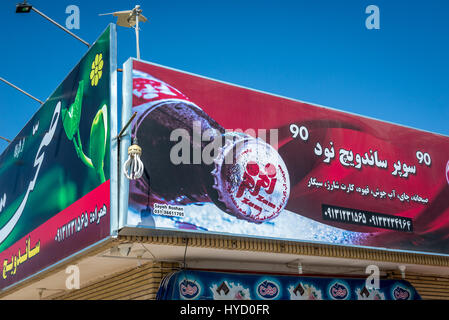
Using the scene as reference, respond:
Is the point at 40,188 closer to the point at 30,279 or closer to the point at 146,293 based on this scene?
the point at 30,279

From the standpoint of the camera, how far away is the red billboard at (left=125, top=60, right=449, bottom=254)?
1165cm

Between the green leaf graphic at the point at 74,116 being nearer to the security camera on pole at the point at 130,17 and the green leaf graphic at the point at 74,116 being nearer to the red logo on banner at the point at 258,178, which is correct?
the security camera on pole at the point at 130,17

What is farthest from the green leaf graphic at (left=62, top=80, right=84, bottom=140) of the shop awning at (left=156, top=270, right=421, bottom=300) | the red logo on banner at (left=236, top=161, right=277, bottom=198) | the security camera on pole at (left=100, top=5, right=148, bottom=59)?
the shop awning at (left=156, top=270, right=421, bottom=300)

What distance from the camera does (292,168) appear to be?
528 inches

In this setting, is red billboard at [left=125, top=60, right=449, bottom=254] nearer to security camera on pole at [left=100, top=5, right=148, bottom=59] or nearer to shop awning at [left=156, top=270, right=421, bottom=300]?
shop awning at [left=156, top=270, right=421, bottom=300]

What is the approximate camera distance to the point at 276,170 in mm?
13086

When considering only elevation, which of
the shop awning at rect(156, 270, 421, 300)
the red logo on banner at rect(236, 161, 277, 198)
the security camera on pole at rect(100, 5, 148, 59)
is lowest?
the shop awning at rect(156, 270, 421, 300)

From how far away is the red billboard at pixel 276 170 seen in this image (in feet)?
38.2

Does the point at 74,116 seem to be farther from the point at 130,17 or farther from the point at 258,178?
the point at 258,178

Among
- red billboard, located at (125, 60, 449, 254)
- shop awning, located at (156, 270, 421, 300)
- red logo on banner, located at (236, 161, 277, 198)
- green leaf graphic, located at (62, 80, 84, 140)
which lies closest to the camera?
red billboard, located at (125, 60, 449, 254)

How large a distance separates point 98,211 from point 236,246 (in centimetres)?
275

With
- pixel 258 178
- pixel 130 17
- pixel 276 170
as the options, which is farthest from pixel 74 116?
pixel 276 170
